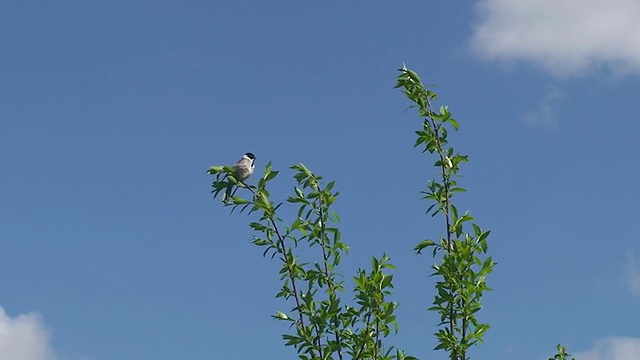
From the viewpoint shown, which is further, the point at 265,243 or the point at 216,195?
the point at 216,195

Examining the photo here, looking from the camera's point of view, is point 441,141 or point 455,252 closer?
point 455,252

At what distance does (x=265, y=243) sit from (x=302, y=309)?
782mm

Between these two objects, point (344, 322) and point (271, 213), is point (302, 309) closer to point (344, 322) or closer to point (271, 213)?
point (344, 322)

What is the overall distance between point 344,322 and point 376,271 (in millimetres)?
542

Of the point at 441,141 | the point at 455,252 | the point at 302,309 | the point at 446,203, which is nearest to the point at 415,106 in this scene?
the point at 441,141

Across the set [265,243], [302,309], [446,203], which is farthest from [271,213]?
[446,203]

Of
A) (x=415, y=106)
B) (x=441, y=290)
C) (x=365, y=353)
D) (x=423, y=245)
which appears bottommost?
(x=365, y=353)

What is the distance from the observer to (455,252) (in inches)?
315

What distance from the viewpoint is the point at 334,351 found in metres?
7.60

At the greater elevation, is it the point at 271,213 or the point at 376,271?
the point at 271,213

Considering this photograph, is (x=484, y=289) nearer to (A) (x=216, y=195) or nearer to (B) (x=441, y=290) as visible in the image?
(B) (x=441, y=290)

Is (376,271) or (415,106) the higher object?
(415,106)

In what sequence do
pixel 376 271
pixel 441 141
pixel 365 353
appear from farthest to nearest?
pixel 441 141 < pixel 376 271 < pixel 365 353

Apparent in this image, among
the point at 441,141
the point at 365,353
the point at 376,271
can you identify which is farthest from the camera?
the point at 441,141
